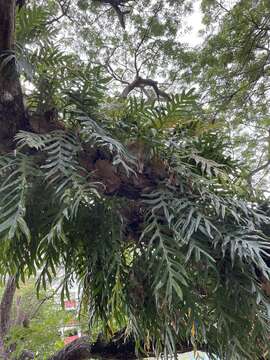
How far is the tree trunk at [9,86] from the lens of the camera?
0.50m

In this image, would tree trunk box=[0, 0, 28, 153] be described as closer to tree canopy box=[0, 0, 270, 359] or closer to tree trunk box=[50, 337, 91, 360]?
tree canopy box=[0, 0, 270, 359]

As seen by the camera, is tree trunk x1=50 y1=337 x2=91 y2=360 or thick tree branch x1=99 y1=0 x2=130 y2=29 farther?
thick tree branch x1=99 y1=0 x2=130 y2=29

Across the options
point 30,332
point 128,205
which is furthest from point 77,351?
point 128,205

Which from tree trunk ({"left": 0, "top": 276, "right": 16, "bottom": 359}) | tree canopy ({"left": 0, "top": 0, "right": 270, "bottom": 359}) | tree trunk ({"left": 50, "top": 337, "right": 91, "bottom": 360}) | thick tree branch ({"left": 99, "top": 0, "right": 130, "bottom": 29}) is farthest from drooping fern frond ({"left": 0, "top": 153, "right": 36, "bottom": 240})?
thick tree branch ({"left": 99, "top": 0, "right": 130, "bottom": 29})

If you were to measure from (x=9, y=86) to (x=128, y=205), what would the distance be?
299mm

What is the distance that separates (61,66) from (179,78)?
157 centimetres

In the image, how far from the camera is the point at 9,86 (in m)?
0.53

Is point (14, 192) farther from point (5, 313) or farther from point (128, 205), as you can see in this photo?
point (5, 313)

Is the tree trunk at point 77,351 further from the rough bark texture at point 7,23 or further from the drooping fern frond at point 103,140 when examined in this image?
the rough bark texture at point 7,23

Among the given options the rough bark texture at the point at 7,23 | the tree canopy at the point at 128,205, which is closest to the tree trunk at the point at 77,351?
the tree canopy at the point at 128,205

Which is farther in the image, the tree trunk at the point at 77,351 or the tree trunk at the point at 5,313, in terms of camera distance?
the tree trunk at the point at 5,313

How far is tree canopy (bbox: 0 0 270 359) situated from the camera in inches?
19.7

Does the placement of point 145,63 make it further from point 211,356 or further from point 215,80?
point 211,356

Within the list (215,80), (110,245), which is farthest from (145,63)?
(110,245)
